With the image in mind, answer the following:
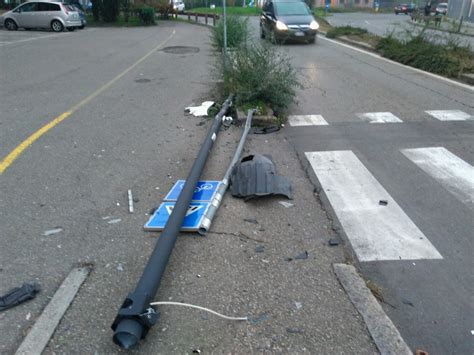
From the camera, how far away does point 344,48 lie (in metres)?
19.1

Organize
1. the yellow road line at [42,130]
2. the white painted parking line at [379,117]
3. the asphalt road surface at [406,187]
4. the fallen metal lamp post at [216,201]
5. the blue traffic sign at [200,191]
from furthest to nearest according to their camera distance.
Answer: the white painted parking line at [379,117] → the yellow road line at [42,130] → the blue traffic sign at [200,191] → the fallen metal lamp post at [216,201] → the asphalt road surface at [406,187]

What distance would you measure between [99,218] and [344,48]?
16839 millimetres

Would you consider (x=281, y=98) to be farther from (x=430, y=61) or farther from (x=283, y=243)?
(x=430, y=61)

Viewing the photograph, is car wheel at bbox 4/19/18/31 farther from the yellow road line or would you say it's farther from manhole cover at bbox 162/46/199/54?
the yellow road line

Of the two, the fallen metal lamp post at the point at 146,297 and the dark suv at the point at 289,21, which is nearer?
the fallen metal lamp post at the point at 146,297

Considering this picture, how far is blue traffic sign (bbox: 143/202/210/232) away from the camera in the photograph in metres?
4.11

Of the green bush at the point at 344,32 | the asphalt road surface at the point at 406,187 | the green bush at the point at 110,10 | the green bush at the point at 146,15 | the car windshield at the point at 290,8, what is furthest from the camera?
the green bush at the point at 110,10

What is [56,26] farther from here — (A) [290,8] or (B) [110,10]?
(A) [290,8]

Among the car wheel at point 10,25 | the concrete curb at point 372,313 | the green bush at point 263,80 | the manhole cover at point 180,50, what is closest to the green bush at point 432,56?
the green bush at point 263,80

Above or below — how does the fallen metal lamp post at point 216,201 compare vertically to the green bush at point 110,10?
above

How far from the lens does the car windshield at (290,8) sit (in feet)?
67.7

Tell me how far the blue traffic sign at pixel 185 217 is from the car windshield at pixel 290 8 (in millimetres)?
17747

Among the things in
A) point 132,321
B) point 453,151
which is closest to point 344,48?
point 453,151

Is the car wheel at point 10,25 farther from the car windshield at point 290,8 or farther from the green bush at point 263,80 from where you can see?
the green bush at point 263,80
